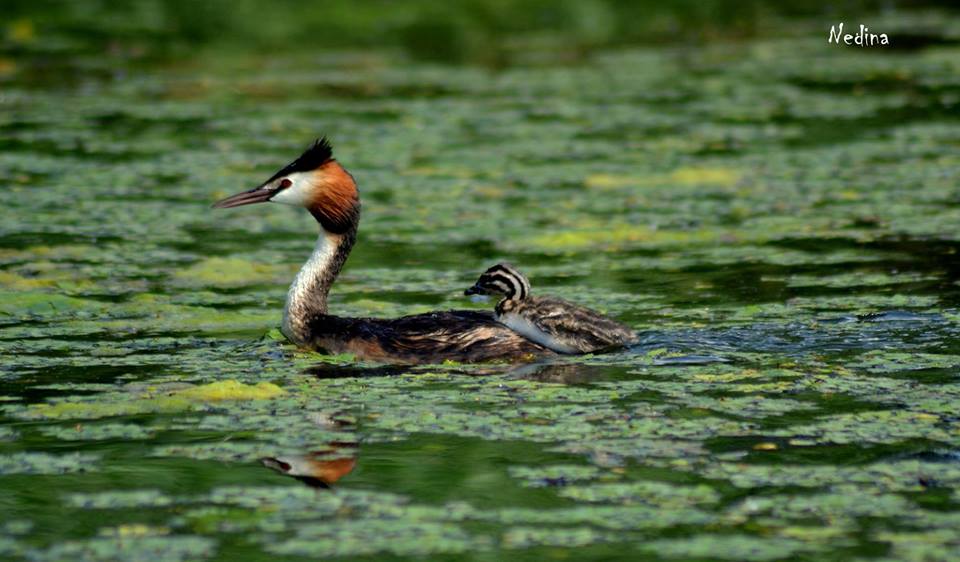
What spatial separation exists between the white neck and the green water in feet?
0.85

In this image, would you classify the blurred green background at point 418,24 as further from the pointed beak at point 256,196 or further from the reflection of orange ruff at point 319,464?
the reflection of orange ruff at point 319,464

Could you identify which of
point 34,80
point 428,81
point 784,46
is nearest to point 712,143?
point 428,81

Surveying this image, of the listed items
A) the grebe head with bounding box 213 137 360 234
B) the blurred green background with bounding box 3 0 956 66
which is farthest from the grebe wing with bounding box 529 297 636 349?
the blurred green background with bounding box 3 0 956 66

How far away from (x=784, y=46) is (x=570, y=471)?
1659cm

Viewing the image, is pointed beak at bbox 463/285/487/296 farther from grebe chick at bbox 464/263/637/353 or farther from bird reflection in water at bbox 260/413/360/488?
bird reflection in water at bbox 260/413/360/488

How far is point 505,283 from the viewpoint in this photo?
31.6ft

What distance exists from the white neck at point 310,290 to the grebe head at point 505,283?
98 centimetres

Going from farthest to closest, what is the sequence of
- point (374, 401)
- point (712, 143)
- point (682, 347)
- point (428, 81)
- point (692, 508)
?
point (428, 81) < point (712, 143) < point (682, 347) < point (374, 401) < point (692, 508)

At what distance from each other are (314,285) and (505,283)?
1.19m

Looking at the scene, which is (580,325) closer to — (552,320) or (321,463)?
(552,320)

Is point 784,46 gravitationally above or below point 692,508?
above

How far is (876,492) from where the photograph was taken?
21.4 ft

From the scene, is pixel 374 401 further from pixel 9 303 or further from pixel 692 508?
pixel 9 303

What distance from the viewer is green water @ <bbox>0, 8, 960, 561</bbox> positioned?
6387mm
